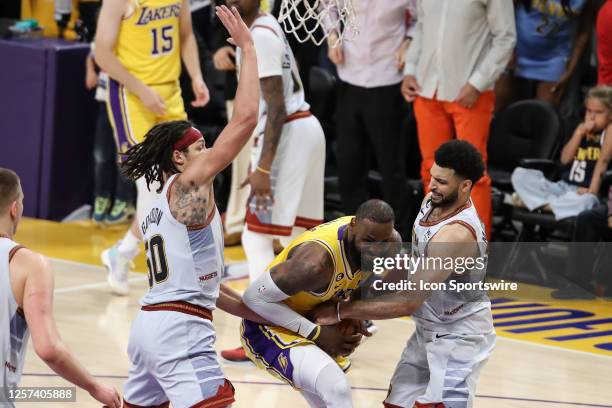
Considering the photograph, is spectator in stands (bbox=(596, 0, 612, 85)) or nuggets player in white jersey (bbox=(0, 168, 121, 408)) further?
spectator in stands (bbox=(596, 0, 612, 85))

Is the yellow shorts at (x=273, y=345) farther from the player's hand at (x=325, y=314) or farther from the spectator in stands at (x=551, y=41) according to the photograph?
the spectator in stands at (x=551, y=41)

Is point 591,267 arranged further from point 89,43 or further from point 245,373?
point 89,43

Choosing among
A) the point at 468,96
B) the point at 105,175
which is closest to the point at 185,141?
the point at 468,96

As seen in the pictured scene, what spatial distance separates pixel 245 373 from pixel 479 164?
7.19ft

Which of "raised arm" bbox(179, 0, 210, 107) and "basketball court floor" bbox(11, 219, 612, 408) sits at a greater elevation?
"raised arm" bbox(179, 0, 210, 107)

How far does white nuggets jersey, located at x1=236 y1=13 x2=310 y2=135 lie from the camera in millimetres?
7367

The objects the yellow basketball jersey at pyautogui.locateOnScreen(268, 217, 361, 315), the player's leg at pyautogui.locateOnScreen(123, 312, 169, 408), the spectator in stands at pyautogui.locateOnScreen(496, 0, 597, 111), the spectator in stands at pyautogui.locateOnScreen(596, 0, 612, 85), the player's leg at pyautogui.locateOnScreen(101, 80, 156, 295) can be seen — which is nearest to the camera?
the player's leg at pyautogui.locateOnScreen(123, 312, 169, 408)

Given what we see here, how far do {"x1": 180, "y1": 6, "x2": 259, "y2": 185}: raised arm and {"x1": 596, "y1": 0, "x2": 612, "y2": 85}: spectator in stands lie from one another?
199 inches

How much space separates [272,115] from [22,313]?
318 cm

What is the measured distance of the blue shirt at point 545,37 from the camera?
10.0 m

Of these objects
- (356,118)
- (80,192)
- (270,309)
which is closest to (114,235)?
(80,192)

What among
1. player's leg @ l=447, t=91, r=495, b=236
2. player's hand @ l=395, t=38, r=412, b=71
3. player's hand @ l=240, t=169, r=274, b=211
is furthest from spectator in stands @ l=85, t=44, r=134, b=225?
player's hand @ l=240, t=169, r=274, b=211

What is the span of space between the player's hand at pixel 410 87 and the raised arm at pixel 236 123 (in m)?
4.18

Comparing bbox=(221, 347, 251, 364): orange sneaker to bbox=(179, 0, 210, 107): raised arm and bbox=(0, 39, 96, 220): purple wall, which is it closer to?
bbox=(179, 0, 210, 107): raised arm
